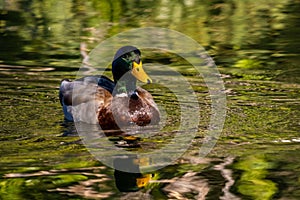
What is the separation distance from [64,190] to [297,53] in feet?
21.4

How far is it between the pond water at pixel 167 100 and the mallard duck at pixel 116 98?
24 centimetres

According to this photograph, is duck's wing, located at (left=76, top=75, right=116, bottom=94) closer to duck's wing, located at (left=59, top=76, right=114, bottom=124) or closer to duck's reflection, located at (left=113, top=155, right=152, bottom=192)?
duck's wing, located at (left=59, top=76, right=114, bottom=124)

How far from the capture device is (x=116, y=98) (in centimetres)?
974

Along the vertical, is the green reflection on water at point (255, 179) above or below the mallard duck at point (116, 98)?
below

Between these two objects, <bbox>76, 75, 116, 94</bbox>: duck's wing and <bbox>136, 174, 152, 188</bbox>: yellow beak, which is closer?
→ <bbox>136, 174, 152, 188</bbox>: yellow beak

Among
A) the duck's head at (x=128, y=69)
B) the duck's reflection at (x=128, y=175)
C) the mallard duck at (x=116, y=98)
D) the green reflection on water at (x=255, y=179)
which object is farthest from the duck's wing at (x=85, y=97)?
the green reflection on water at (x=255, y=179)

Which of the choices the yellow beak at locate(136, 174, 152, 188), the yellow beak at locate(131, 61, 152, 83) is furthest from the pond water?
the yellow beak at locate(131, 61, 152, 83)

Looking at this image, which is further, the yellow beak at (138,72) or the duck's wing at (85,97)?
the yellow beak at (138,72)

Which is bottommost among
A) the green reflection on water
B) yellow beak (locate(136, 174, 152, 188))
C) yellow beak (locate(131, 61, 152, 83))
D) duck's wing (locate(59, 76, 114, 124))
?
the green reflection on water

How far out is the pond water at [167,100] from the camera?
7.26m

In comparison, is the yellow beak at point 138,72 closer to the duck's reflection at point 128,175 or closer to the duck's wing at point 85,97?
the duck's wing at point 85,97

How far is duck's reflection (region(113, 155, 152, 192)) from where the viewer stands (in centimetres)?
730

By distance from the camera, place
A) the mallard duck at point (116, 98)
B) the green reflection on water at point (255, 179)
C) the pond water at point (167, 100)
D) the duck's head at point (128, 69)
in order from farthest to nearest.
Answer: the duck's head at point (128, 69) < the mallard duck at point (116, 98) < the pond water at point (167, 100) < the green reflection on water at point (255, 179)

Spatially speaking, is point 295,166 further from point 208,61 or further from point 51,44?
point 51,44
